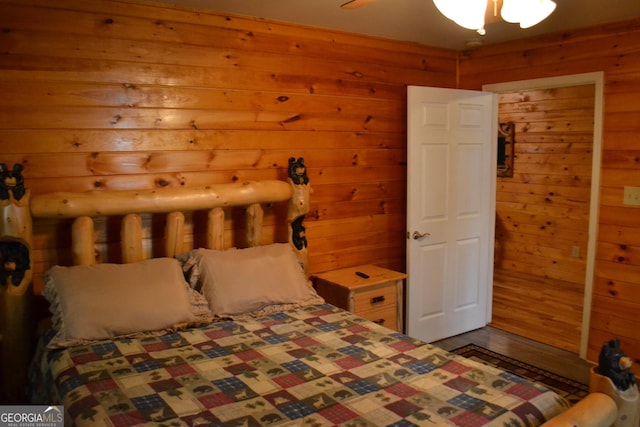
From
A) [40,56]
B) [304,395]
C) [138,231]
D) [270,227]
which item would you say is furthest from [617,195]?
[40,56]

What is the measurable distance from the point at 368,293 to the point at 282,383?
1.42m

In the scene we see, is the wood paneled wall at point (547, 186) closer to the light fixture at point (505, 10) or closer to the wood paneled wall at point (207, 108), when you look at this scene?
the wood paneled wall at point (207, 108)

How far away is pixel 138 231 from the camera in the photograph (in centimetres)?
267

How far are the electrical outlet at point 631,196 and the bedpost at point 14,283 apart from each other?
3355 millimetres

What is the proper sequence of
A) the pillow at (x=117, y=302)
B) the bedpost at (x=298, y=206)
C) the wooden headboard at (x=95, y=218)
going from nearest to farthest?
the pillow at (x=117, y=302)
the wooden headboard at (x=95, y=218)
the bedpost at (x=298, y=206)

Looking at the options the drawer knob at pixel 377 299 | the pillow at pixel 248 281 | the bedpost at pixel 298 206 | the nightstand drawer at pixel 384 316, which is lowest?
the nightstand drawer at pixel 384 316

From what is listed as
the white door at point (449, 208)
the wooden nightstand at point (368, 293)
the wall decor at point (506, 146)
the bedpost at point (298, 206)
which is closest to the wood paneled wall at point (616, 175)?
the white door at point (449, 208)

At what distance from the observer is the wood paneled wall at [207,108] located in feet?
8.25

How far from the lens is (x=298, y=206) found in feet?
10.3

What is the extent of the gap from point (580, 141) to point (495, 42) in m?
1.79

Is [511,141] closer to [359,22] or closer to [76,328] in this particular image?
[359,22]

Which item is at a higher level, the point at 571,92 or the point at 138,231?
the point at 571,92

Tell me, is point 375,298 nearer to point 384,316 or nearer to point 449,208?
point 384,316

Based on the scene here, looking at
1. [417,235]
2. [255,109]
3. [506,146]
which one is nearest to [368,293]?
[417,235]
